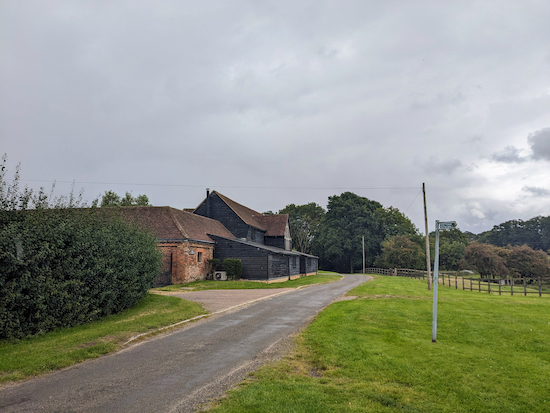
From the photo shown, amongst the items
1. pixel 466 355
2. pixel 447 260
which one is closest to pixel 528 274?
pixel 447 260

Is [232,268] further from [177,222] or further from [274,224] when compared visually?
[274,224]

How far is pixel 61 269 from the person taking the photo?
10273mm

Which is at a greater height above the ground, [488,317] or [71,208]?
[71,208]

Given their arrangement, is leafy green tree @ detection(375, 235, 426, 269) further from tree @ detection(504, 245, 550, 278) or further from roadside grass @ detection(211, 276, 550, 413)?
roadside grass @ detection(211, 276, 550, 413)

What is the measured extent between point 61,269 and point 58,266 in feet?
0.47

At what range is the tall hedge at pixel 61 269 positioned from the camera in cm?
878

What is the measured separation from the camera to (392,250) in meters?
58.9

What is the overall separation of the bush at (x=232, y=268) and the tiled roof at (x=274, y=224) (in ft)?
50.8

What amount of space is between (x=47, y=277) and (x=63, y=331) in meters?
1.65

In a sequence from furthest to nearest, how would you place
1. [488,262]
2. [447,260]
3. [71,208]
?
[447,260], [488,262], [71,208]

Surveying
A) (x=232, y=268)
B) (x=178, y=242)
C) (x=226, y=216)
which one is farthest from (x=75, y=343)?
(x=226, y=216)

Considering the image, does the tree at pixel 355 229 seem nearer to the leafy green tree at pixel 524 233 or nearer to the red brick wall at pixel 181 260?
the red brick wall at pixel 181 260

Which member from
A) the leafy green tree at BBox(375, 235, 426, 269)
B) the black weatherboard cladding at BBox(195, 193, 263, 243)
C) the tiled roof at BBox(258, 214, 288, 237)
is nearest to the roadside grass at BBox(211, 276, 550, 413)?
the black weatherboard cladding at BBox(195, 193, 263, 243)

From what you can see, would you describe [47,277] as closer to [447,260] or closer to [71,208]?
[71,208]
